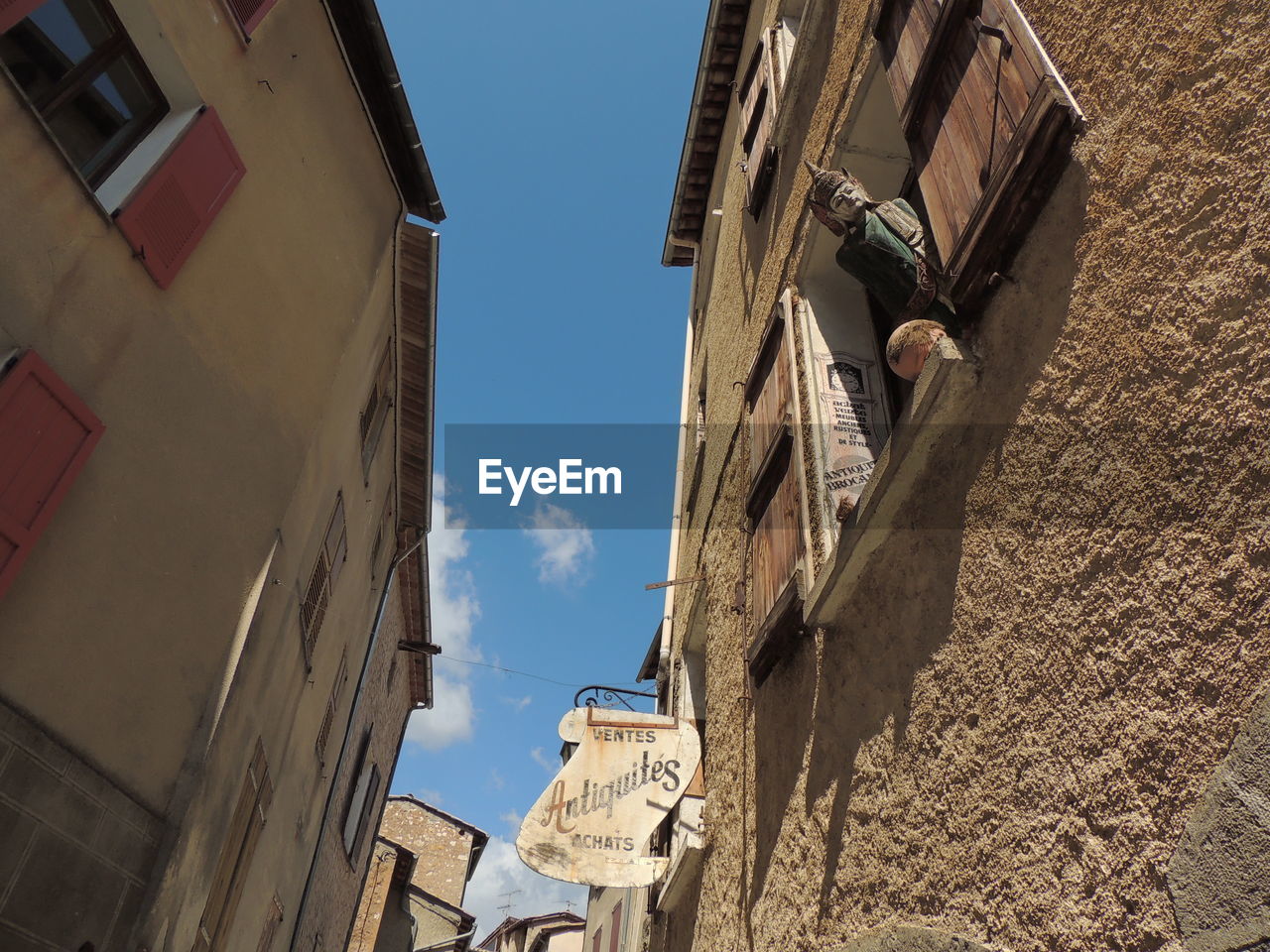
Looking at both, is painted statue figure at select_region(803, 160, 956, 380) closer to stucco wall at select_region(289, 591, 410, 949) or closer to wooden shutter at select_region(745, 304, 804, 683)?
wooden shutter at select_region(745, 304, 804, 683)

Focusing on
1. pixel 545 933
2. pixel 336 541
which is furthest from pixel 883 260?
pixel 545 933

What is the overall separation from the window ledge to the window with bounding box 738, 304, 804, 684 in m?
0.59

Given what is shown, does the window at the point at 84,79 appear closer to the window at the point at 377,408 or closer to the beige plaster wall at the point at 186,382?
the beige plaster wall at the point at 186,382

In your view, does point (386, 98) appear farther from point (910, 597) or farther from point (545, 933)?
point (545, 933)

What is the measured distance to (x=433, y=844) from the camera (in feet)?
75.7

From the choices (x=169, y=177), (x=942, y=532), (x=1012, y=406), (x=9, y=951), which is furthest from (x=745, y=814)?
(x=169, y=177)

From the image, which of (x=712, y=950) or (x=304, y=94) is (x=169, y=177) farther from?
(x=712, y=950)

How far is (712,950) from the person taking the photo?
171 inches

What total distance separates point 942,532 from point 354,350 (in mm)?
5855

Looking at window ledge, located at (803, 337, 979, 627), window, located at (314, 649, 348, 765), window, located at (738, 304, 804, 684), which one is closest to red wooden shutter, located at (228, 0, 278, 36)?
window, located at (738, 304, 804, 684)

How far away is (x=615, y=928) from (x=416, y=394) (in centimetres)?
600

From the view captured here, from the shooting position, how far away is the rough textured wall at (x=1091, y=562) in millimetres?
1552

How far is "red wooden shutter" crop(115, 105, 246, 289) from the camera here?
4.27 meters

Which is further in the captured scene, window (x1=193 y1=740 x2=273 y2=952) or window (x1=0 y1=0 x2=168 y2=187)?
window (x1=193 y1=740 x2=273 y2=952)
